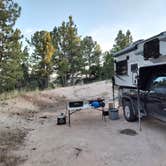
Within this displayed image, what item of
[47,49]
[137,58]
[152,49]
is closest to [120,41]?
[47,49]

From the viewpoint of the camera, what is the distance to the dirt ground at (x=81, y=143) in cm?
446

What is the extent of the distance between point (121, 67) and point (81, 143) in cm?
445

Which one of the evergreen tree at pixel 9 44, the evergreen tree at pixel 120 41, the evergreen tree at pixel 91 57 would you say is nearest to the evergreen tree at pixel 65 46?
the evergreen tree at pixel 91 57

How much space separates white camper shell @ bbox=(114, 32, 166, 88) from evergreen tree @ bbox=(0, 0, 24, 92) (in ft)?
35.1

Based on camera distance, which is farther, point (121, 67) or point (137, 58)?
point (121, 67)

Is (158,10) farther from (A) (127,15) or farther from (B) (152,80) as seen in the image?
(B) (152,80)

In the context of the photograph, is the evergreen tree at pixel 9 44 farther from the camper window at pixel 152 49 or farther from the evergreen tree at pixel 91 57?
the evergreen tree at pixel 91 57

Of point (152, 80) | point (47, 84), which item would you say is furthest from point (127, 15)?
point (47, 84)

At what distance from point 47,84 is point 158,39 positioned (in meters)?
22.6

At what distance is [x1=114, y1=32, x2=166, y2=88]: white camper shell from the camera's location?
612cm

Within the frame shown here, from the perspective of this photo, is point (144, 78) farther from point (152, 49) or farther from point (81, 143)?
point (81, 143)

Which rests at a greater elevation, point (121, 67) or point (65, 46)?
point (65, 46)

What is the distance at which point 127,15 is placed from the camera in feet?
44.5

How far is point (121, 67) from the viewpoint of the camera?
9.18 metres
